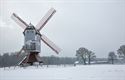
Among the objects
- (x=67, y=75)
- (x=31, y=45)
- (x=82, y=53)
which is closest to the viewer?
(x=67, y=75)

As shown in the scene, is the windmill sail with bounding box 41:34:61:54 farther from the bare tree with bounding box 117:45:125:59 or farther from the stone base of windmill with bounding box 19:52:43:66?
the bare tree with bounding box 117:45:125:59

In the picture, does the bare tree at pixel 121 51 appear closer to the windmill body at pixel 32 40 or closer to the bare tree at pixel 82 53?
the bare tree at pixel 82 53

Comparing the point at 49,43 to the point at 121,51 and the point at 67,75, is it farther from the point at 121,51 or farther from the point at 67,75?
the point at 121,51

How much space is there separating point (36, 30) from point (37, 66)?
6.05 metres

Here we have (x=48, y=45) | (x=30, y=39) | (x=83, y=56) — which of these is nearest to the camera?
(x=30, y=39)

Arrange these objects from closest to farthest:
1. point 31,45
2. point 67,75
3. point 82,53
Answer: point 67,75
point 31,45
point 82,53

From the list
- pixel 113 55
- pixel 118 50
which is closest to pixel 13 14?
pixel 118 50

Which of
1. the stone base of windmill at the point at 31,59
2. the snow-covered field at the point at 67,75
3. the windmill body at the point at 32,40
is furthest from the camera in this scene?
the stone base of windmill at the point at 31,59

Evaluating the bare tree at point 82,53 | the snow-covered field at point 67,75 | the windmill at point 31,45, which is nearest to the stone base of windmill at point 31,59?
the windmill at point 31,45

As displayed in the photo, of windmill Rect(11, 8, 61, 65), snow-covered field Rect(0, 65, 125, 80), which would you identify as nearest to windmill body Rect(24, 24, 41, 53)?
windmill Rect(11, 8, 61, 65)

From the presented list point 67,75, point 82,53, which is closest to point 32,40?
point 67,75

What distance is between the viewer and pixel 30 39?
4000cm

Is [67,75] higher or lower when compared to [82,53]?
lower

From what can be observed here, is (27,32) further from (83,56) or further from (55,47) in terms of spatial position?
(83,56)
